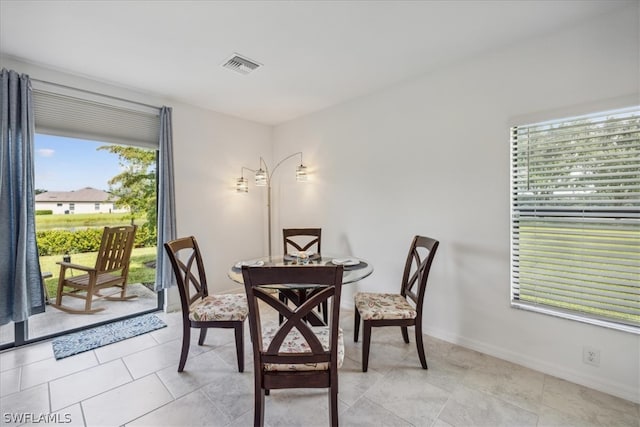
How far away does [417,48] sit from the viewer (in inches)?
92.1

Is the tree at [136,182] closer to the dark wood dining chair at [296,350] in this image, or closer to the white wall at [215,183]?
the white wall at [215,183]

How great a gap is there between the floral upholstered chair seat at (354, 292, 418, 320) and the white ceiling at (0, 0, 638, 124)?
7.05ft

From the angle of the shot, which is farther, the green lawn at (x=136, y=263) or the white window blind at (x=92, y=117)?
the green lawn at (x=136, y=263)

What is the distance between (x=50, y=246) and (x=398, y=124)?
3.77 meters

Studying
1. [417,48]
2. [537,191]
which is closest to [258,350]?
[537,191]

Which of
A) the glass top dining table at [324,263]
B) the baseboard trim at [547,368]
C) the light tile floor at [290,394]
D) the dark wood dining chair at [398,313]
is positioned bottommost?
the light tile floor at [290,394]

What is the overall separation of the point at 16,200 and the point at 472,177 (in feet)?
13.1

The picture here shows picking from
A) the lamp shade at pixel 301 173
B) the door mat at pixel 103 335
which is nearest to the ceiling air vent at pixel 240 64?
the lamp shade at pixel 301 173

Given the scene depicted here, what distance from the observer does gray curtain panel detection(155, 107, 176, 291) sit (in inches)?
127

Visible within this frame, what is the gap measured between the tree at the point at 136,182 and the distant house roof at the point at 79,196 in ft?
0.28

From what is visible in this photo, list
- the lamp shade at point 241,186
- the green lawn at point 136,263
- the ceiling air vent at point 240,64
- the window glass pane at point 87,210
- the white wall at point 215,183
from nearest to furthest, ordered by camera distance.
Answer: the ceiling air vent at point 240,64
the window glass pane at point 87,210
the green lawn at point 136,263
the white wall at point 215,183
the lamp shade at point 241,186

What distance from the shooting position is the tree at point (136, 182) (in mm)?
3145

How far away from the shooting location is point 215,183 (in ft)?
12.6

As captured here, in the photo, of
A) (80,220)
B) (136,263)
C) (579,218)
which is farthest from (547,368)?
(80,220)
